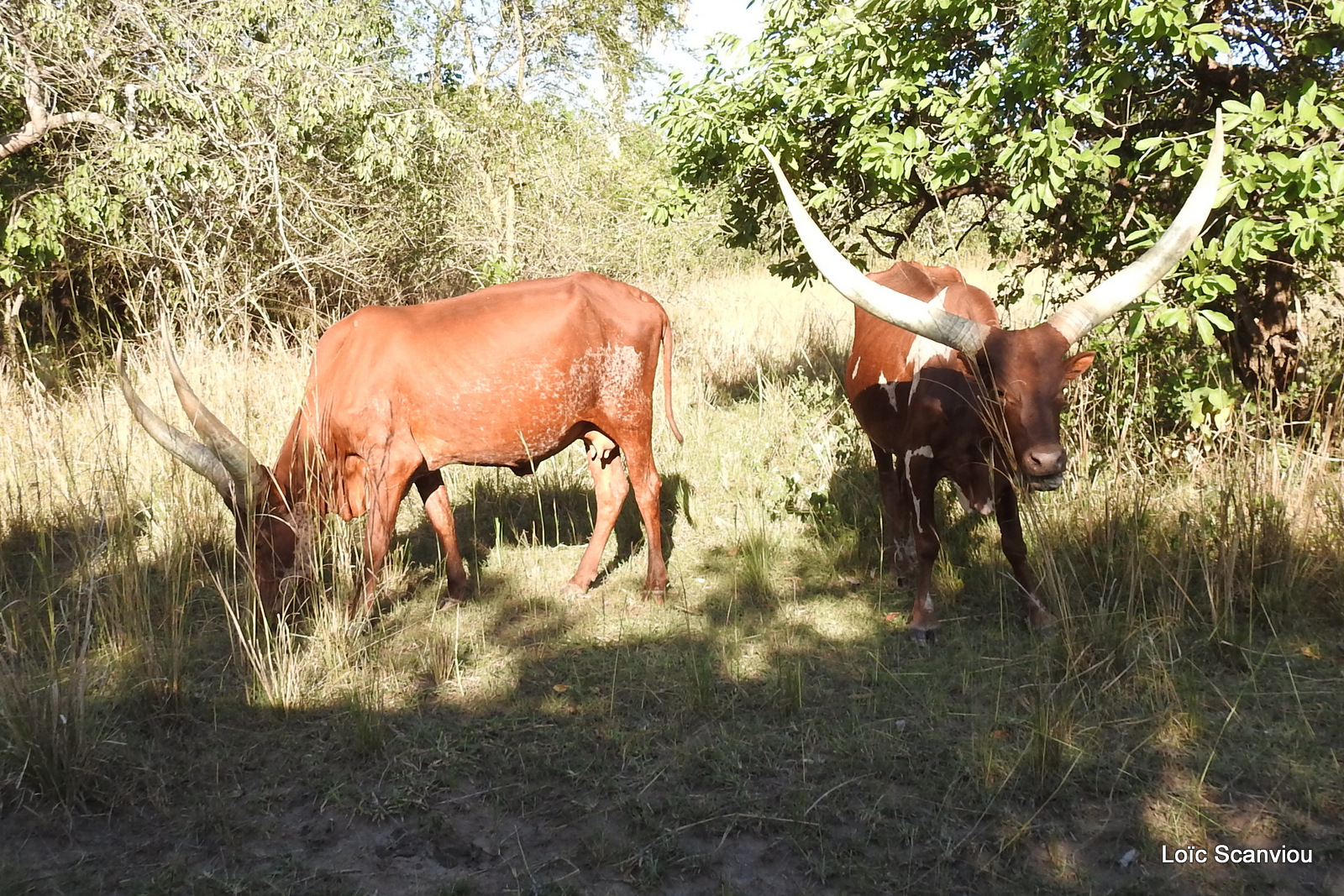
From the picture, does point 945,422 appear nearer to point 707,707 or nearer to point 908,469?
point 908,469


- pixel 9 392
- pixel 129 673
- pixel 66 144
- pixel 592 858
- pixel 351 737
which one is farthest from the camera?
pixel 66 144

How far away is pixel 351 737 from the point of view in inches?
138

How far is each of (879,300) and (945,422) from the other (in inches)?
32.5

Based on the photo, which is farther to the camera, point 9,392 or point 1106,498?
point 9,392

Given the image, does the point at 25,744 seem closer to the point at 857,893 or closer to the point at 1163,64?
the point at 857,893

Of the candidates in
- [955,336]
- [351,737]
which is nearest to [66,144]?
[351,737]

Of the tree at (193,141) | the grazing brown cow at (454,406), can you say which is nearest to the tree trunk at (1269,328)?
the grazing brown cow at (454,406)

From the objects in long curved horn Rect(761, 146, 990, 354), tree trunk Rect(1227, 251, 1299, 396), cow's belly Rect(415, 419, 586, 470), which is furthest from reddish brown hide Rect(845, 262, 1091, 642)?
tree trunk Rect(1227, 251, 1299, 396)

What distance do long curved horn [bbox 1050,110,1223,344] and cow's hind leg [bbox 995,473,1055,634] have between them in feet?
2.49

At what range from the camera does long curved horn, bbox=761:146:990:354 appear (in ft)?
11.7

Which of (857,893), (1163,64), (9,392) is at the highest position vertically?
(1163,64)

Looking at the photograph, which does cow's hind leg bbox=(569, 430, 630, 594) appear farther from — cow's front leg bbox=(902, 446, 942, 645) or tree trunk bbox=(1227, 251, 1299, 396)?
tree trunk bbox=(1227, 251, 1299, 396)

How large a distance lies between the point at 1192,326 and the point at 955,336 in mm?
2885

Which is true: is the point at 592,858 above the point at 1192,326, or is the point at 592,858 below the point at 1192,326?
below
